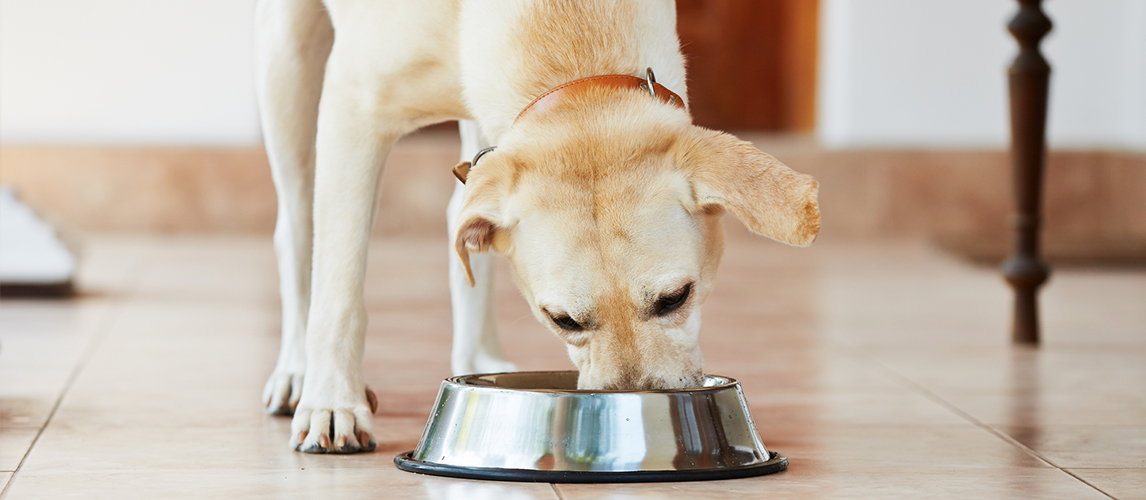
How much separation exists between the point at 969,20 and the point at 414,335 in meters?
4.71

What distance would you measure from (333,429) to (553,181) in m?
0.61

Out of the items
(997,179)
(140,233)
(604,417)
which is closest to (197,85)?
(140,233)

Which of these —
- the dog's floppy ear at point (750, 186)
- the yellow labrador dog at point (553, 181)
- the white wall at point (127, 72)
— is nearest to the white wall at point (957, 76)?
the white wall at point (127, 72)

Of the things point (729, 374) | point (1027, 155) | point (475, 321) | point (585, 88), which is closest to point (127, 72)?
point (475, 321)

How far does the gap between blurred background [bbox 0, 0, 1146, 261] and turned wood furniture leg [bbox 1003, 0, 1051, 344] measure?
3312mm

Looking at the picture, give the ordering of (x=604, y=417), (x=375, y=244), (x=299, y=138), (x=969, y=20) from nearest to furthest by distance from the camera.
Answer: (x=604, y=417)
(x=299, y=138)
(x=375, y=244)
(x=969, y=20)

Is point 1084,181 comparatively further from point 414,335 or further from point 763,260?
point 414,335

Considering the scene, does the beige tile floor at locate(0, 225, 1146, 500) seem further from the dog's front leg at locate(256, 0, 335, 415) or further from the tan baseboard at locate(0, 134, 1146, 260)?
the tan baseboard at locate(0, 134, 1146, 260)

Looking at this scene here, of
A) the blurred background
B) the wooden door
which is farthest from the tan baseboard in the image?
the wooden door

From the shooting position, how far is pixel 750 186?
2004 millimetres

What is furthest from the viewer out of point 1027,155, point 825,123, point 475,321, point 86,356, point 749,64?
point 749,64

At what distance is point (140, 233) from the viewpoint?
719 cm

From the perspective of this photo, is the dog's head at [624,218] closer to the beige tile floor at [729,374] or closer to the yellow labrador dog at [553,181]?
the yellow labrador dog at [553,181]

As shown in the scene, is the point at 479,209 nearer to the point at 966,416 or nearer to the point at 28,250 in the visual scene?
the point at 966,416
